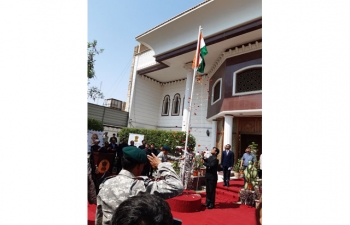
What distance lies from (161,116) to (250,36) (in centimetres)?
1007

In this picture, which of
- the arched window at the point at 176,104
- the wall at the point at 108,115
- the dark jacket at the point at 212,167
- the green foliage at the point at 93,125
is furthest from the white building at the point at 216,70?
the dark jacket at the point at 212,167

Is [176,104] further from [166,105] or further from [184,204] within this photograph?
[184,204]

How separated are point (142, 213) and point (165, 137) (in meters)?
11.6

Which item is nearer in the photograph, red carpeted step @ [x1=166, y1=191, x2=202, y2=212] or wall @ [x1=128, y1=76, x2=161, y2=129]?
red carpeted step @ [x1=166, y1=191, x2=202, y2=212]

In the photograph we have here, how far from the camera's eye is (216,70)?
12016 millimetres

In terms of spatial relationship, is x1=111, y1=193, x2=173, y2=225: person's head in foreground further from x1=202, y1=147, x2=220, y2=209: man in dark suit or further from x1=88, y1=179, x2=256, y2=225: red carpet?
x1=202, y1=147, x2=220, y2=209: man in dark suit

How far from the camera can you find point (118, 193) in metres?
1.38

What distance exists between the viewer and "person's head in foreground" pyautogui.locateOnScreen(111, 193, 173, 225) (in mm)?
859

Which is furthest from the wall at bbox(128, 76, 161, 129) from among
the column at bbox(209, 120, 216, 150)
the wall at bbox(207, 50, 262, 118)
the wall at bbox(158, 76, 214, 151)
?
the wall at bbox(207, 50, 262, 118)

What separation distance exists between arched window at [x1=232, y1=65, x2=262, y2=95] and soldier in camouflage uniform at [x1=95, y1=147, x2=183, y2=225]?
26.9 ft

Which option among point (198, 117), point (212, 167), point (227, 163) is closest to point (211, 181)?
point (212, 167)

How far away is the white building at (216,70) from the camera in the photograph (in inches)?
356

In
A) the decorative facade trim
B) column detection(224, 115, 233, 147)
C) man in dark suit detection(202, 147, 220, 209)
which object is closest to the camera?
man in dark suit detection(202, 147, 220, 209)
